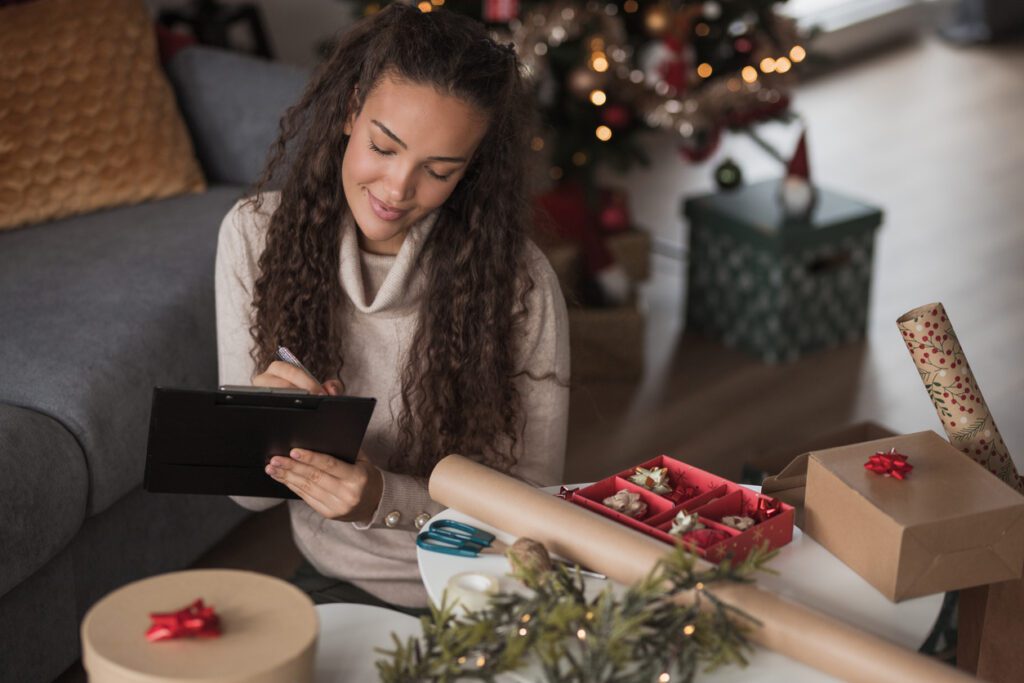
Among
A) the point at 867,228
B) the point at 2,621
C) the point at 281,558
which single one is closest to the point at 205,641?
the point at 2,621

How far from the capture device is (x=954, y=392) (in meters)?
1.39

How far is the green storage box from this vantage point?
9.61 feet

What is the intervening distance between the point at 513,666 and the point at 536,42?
6.62 feet

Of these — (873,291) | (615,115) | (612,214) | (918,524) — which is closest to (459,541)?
(918,524)

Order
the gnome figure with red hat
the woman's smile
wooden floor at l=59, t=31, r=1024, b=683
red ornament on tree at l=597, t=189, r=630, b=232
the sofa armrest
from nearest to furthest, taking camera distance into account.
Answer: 1. the woman's smile
2. the sofa armrest
3. wooden floor at l=59, t=31, r=1024, b=683
4. the gnome figure with red hat
5. red ornament on tree at l=597, t=189, r=630, b=232

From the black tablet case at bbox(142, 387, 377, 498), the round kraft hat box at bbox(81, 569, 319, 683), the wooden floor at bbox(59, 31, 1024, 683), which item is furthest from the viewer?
the wooden floor at bbox(59, 31, 1024, 683)

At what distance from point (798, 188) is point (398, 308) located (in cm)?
163

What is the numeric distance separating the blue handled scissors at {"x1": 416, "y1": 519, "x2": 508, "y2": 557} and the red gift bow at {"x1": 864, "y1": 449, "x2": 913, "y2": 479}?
355mm

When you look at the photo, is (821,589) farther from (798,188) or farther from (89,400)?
(798,188)

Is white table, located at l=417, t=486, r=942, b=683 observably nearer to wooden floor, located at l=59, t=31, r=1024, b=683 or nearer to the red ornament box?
the red ornament box

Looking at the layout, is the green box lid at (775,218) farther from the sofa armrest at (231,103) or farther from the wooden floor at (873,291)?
the sofa armrest at (231,103)

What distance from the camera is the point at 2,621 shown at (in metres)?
1.68

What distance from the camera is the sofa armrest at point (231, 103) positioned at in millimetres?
2510

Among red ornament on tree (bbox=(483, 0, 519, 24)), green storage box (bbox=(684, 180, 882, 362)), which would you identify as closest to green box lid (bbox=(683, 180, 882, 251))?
green storage box (bbox=(684, 180, 882, 362))
